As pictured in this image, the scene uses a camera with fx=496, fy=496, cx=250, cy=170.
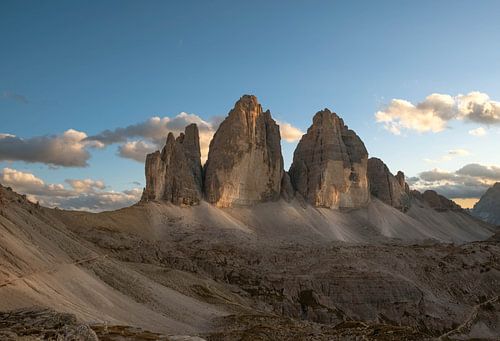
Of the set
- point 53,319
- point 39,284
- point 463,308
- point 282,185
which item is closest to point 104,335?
point 53,319

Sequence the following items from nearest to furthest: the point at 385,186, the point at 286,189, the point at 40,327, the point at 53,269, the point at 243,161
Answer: the point at 40,327 < the point at 53,269 < the point at 243,161 < the point at 286,189 < the point at 385,186

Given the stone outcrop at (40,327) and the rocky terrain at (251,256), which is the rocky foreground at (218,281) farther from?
the rocky terrain at (251,256)

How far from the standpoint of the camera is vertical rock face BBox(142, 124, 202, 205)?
9581cm

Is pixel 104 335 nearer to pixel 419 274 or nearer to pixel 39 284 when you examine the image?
pixel 39 284

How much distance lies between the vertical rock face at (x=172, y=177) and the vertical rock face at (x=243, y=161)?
15.9 feet

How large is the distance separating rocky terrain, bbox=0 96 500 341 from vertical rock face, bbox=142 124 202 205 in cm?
28

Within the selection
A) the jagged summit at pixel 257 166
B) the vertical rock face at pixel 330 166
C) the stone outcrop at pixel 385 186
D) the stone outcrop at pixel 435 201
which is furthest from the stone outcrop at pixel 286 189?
the stone outcrop at pixel 435 201

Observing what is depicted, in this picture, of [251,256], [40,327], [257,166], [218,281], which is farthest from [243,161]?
[40,327]

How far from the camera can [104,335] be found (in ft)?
70.6

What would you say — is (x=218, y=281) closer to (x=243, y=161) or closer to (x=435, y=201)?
(x=243, y=161)

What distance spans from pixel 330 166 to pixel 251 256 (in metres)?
56.5

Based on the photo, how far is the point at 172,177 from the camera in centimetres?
9838

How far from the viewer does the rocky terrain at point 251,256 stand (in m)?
31.4

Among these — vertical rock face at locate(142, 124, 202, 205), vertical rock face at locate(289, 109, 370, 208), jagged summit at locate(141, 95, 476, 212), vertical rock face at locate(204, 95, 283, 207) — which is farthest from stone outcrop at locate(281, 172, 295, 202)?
vertical rock face at locate(142, 124, 202, 205)
